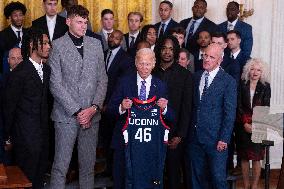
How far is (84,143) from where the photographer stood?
4.60 meters

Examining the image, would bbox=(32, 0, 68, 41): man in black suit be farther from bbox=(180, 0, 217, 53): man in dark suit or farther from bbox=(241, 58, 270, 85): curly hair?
bbox=(241, 58, 270, 85): curly hair

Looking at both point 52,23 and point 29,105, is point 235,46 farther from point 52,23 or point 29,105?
point 29,105

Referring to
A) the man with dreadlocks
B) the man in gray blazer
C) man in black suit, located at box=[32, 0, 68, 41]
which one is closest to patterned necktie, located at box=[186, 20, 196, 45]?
man in black suit, located at box=[32, 0, 68, 41]

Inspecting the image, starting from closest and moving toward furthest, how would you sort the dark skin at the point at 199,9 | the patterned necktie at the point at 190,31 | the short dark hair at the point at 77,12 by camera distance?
the short dark hair at the point at 77,12
the patterned necktie at the point at 190,31
the dark skin at the point at 199,9

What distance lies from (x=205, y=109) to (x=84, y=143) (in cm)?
102

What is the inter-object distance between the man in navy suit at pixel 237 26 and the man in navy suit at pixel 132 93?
203cm

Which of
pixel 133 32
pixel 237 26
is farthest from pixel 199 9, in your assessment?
pixel 133 32

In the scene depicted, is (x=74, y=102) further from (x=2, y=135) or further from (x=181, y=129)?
(x=181, y=129)

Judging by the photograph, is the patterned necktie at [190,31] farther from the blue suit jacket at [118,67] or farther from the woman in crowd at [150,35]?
the blue suit jacket at [118,67]

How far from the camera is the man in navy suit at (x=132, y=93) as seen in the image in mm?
4270

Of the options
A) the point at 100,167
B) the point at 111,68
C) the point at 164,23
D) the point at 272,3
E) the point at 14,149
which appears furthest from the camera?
the point at 272,3

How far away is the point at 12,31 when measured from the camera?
5652 mm

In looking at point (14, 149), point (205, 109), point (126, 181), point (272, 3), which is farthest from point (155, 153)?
point (272, 3)

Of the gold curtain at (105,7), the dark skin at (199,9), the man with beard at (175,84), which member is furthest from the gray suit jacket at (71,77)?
the gold curtain at (105,7)
